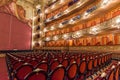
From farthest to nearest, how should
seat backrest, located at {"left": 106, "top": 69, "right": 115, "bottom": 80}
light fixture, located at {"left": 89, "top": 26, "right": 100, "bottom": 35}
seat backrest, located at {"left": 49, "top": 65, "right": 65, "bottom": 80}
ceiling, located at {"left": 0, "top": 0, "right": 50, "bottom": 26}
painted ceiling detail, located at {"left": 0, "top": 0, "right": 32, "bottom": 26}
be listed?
ceiling, located at {"left": 0, "top": 0, "right": 50, "bottom": 26}
painted ceiling detail, located at {"left": 0, "top": 0, "right": 32, "bottom": 26}
light fixture, located at {"left": 89, "top": 26, "right": 100, "bottom": 35}
seat backrest, located at {"left": 49, "top": 65, "right": 65, "bottom": 80}
seat backrest, located at {"left": 106, "top": 69, "right": 115, "bottom": 80}

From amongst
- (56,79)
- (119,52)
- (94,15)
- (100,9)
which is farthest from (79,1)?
(56,79)

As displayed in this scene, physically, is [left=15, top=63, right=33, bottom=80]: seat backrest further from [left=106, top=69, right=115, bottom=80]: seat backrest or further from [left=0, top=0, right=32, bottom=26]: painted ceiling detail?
[left=0, top=0, right=32, bottom=26]: painted ceiling detail

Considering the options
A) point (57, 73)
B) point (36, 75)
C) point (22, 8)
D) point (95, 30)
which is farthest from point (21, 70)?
point (22, 8)

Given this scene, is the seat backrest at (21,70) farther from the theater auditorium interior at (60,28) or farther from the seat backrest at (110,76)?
the theater auditorium interior at (60,28)

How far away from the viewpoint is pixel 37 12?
24.6 metres

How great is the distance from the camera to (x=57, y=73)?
9.64ft

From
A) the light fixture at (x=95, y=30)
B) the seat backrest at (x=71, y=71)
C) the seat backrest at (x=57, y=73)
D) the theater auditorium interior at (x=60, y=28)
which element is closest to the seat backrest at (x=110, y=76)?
the seat backrest at (x=57, y=73)

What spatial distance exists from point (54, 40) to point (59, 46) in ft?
6.22

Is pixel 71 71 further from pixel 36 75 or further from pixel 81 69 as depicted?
pixel 36 75

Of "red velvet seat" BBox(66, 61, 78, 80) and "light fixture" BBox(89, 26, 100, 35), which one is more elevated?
"light fixture" BBox(89, 26, 100, 35)

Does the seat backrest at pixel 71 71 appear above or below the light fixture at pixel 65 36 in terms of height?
below

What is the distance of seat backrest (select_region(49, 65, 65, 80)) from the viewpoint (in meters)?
2.86

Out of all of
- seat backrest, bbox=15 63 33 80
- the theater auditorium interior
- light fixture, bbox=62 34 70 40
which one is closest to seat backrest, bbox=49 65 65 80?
seat backrest, bbox=15 63 33 80

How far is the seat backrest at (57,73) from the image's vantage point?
9.38 ft
